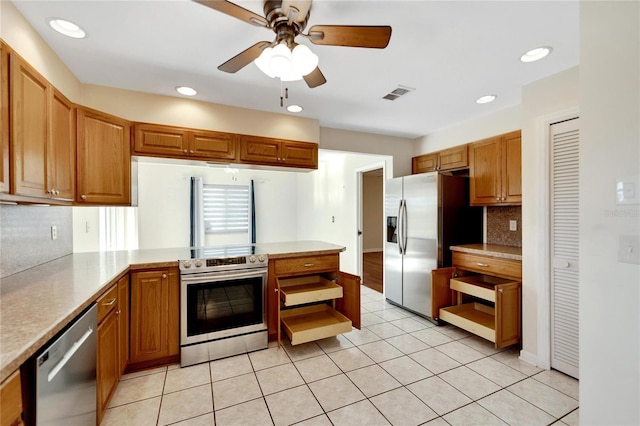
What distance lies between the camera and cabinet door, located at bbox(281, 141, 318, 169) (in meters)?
3.15

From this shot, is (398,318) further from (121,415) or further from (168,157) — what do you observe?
(168,157)

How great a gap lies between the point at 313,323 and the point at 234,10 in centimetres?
252

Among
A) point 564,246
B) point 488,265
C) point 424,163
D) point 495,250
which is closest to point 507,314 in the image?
point 488,265

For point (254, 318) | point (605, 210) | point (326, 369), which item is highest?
point (605, 210)

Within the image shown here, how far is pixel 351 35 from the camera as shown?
1.42 meters

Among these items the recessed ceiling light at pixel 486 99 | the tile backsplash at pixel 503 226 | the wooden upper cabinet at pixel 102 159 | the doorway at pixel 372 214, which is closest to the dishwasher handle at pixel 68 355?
the wooden upper cabinet at pixel 102 159

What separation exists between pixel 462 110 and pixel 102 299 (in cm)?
361

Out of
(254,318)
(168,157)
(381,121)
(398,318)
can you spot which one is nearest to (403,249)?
(398,318)

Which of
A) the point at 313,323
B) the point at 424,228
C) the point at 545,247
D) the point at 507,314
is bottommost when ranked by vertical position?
the point at 313,323

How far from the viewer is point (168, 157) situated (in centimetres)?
268

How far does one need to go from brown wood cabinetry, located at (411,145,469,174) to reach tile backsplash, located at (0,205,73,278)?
13.4 feet

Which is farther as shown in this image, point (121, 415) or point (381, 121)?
point (381, 121)

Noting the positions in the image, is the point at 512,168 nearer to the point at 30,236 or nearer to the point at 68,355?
the point at 68,355

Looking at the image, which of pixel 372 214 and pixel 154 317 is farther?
pixel 372 214
